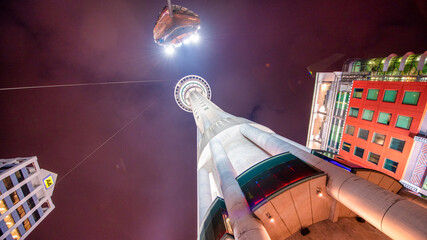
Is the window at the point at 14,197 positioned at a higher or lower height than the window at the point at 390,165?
lower

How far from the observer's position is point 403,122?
677 inches

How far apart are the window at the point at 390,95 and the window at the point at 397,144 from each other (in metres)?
4.64

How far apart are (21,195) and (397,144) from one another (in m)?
60.7

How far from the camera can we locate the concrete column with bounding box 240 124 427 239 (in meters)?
5.17

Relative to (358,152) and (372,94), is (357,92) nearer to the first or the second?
(372,94)

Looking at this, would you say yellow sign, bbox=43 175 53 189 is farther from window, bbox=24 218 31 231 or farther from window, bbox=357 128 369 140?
window, bbox=357 128 369 140

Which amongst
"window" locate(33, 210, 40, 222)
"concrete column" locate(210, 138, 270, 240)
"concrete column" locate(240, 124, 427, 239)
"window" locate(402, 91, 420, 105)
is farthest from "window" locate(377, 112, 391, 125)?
"window" locate(33, 210, 40, 222)

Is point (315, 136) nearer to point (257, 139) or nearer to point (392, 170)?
point (392, 170)

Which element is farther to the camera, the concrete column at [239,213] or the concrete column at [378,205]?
the concrete column at [239,213]

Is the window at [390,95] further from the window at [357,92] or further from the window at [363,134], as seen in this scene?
the window at [363,134]

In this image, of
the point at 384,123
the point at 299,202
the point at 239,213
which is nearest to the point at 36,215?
the point at 239,213

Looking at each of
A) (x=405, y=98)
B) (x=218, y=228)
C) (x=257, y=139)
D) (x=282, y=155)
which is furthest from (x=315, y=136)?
(x=218, y=228)

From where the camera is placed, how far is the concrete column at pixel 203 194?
1466cm

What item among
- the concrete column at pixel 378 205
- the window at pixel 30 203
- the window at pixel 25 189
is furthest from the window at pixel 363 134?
the window at pixel 30 203
